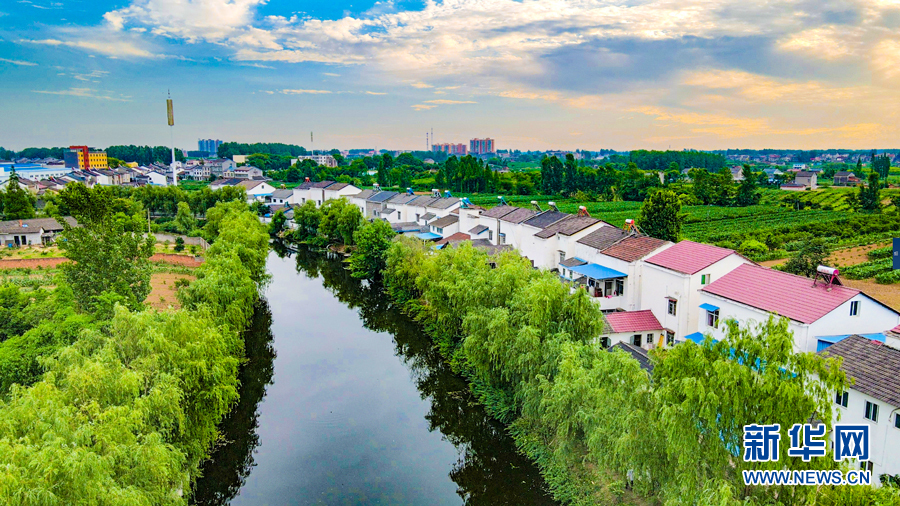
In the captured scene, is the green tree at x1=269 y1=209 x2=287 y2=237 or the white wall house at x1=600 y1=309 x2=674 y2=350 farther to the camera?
the green tree at x1=269 y1=209 x2=287 y2=237

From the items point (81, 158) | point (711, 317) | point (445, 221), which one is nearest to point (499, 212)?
point (445, 221)

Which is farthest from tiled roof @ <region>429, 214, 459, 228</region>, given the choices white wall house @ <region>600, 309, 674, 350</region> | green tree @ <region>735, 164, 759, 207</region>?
green tree @ <region>735, 164, 759, 207</region>

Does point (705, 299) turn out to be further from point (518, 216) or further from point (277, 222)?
point (277, 222)

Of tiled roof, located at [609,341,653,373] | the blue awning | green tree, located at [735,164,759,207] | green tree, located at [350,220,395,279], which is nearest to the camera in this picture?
tiled roof, located at [609,341,653,373]

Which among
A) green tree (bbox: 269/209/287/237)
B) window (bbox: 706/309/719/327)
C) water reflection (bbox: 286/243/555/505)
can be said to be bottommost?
water reflection (bbox: 286/243/555/505)

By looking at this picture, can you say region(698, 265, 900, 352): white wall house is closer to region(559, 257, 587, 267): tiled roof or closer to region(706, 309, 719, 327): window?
region(706, 309, 719, 327): window

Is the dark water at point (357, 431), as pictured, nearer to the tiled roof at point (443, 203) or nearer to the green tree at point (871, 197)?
the tiled roof at point (443, 203)

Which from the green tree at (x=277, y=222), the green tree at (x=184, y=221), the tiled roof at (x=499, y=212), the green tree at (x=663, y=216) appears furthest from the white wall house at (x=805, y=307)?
the green tree at (x=184, y=221)

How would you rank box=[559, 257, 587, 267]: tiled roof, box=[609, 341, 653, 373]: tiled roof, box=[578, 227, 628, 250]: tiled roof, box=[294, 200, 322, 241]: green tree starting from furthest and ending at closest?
box=[294, 200, 322, 241]: green tree < box=[559, 257, 587, 267]: tiled roof < box=[578, 227, 628, 250]: tiled roof < box=[609, 341, 653, 373]: tiled roof
